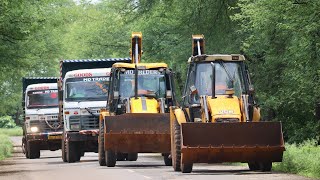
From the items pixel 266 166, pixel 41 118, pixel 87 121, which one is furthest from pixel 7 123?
pixel 266 166

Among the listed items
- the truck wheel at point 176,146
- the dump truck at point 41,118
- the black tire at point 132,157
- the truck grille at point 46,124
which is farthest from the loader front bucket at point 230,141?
the truck grille at point 46,124

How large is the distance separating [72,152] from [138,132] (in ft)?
22.6

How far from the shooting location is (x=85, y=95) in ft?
107

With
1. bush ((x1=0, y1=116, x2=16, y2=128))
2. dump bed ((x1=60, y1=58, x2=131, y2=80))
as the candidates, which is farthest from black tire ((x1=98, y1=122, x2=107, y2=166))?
bush ((x1=0, y1=116, x2=16, y2=128))

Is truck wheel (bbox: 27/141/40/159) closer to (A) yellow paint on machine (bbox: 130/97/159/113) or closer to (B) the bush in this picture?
(A) yellow paint on machine (bbox: 130/97/159/113)

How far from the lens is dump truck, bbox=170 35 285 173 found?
22.1 metres

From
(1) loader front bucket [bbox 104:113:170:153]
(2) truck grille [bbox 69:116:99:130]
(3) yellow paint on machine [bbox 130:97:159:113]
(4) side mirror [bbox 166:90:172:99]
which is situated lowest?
(1) loader front bucket [bbox 104:113:170:153]

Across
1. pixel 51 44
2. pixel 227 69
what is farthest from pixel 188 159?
pixel 51 44

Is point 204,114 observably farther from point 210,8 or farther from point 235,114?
point 210,8

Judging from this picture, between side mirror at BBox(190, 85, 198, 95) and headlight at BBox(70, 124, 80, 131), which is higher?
side mirror at BBox(190, 85, 198, 95)

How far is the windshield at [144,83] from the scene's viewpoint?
29109mm

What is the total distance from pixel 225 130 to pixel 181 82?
25677mm

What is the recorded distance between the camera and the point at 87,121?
1284 inches

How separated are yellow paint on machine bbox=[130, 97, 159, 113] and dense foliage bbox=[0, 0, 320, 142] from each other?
14.4 feet
